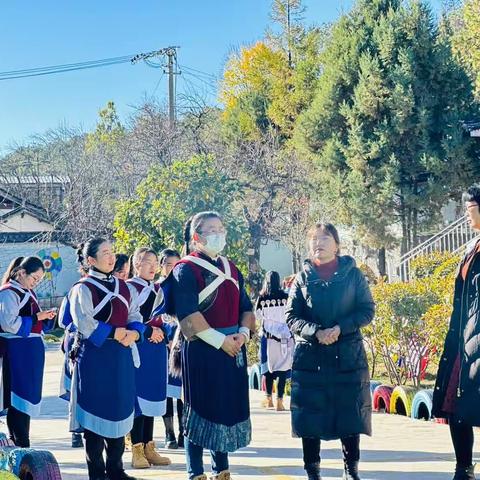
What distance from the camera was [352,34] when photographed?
89.8 ft

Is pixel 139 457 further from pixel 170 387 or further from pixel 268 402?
pixel 268 402

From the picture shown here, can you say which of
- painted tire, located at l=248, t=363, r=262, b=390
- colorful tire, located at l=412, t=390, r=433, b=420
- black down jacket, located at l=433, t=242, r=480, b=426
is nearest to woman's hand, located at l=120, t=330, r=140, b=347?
black down jacket, located at l=433, t=242, r=480, b=426

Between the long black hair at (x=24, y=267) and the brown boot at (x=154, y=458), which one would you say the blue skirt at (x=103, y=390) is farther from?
the long black hair at (x=24, y=267)

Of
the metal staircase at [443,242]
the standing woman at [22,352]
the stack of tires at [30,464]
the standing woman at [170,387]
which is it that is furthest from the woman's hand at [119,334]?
the metal staircase at [443,242]

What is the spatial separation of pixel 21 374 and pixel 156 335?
50.3 inches

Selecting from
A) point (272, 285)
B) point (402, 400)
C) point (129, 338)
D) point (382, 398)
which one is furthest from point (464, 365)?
point (272, 285)

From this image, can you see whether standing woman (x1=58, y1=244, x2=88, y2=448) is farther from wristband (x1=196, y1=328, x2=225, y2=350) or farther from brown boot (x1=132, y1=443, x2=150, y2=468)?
wristband (x1=196, y1=328, x2=225, y2=350)

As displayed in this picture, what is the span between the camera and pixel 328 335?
5.70 metres

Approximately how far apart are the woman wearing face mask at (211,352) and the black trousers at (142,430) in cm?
156

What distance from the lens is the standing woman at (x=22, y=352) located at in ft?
24.8

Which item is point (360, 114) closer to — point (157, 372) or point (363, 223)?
point (363, 223)

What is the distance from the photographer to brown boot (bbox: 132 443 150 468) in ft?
23.6

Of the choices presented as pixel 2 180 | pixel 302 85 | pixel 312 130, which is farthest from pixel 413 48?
pixel 2 180

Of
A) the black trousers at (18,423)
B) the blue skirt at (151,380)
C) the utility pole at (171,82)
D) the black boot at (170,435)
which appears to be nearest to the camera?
the blue skirt at (151,380)
